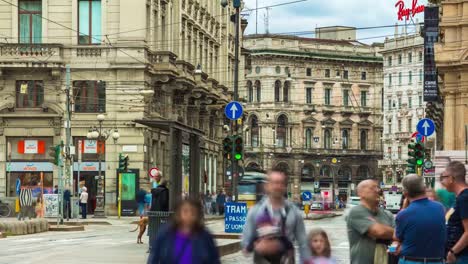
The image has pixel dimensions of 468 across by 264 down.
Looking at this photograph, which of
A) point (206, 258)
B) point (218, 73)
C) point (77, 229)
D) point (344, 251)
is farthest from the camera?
point (218, 73)

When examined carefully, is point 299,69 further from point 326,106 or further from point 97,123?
point 97,123

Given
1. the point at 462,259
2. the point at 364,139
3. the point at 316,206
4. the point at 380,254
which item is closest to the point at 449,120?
the point at 316,206

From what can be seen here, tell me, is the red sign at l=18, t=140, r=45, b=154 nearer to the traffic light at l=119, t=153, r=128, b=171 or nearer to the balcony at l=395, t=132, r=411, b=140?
the traffic light at l=119, t=153, r=128, b=171

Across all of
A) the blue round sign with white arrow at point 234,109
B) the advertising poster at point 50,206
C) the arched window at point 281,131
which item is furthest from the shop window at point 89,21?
the arched window at point 281,131

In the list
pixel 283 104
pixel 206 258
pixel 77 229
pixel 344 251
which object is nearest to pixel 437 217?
pixel 206 258

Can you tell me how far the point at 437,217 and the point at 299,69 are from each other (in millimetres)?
131760

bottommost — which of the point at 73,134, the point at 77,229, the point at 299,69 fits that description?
the point at 77,229

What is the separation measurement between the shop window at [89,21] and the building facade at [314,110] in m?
76.8

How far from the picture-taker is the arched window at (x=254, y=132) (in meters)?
142

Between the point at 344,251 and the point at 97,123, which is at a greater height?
the point at 97,123

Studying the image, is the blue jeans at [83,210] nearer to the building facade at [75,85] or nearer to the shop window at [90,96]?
the building facade at [75,85]

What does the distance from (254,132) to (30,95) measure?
269ft

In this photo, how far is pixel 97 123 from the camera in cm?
6072

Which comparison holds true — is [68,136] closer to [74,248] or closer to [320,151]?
[74,248]
